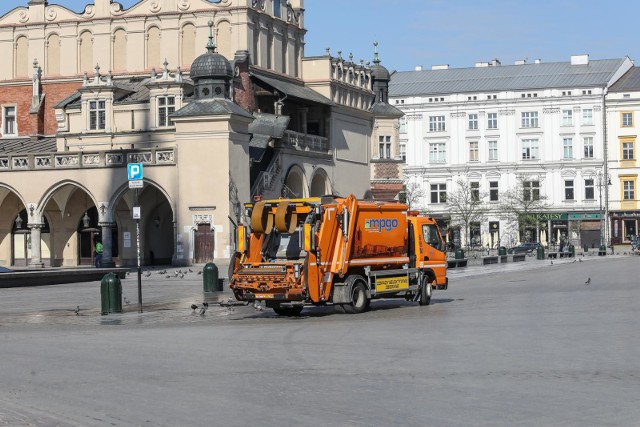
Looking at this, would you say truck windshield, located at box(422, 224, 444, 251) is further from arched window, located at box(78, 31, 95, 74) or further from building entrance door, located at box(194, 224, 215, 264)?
arched window, located at box(78, 31, 95, 74)

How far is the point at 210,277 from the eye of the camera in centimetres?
3566

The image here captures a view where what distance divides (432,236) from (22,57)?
46886mm

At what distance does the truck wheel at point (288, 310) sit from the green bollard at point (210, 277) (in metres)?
8.77

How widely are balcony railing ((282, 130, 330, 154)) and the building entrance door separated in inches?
374

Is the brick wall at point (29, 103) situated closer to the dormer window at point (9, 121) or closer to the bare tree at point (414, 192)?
the dormer window at point (9, 121)

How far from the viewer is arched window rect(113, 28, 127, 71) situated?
67812mm

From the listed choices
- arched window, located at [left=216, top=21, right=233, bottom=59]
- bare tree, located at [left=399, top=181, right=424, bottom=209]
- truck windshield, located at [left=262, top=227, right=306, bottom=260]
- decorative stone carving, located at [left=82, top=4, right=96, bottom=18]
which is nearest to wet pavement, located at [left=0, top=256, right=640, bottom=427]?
truck windshield, located at [left=262, top=227, right=306, bottom=260]

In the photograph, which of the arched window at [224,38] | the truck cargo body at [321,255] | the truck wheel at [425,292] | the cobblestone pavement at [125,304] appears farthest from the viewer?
the arched window at [224,38]

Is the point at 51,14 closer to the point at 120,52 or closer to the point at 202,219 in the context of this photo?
the point at 120,52

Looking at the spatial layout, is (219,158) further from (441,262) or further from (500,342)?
(500,342)

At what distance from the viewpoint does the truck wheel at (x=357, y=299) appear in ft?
85.3

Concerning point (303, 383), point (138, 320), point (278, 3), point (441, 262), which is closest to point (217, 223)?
point (278, 3)

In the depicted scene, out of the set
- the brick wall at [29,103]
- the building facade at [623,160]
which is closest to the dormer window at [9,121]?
the brick wall at [29,103]

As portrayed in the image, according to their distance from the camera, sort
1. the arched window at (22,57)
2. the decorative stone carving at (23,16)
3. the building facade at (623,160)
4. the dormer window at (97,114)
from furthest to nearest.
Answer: the building facade at (623,160)
the arched window at (22,57)
the decorative stone carving at (23,16)
the dormer window at (97,114)
